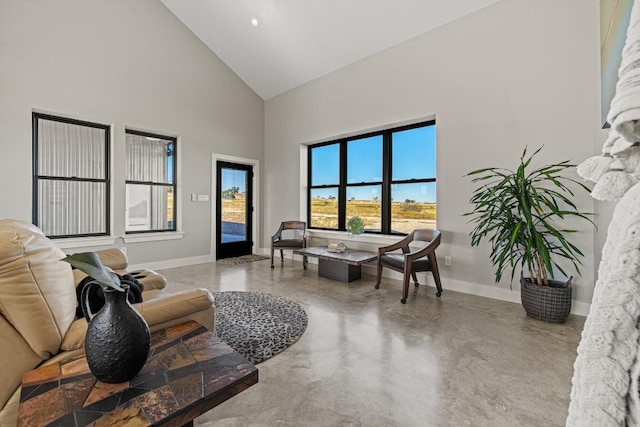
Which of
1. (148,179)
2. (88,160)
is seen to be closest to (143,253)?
(148,179)

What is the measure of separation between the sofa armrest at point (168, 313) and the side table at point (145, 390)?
148 millimetres

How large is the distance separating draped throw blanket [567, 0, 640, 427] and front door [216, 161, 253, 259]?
575 cm

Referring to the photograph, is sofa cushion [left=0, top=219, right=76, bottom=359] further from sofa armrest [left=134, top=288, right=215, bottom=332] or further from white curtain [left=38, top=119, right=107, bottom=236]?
white curtain [left=38, top=119, right=107, bottom=236]

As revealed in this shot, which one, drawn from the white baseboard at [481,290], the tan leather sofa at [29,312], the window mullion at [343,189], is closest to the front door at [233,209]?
the white baseboard at [481,290]

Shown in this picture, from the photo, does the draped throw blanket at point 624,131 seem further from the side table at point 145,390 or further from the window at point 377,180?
the window at point 377,180

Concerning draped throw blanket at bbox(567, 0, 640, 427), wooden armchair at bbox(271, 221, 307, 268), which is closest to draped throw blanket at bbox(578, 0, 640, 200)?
draped throw blanket at bbox(567, 0, 640, 427)

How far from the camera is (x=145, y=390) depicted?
92cm

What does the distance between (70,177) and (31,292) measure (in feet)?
12.7

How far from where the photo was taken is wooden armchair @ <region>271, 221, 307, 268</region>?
16.2 ft

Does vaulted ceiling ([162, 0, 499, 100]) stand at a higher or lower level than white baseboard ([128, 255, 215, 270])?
higher

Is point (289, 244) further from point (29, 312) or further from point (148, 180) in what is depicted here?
point (29, 312)

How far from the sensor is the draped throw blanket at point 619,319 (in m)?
0.37

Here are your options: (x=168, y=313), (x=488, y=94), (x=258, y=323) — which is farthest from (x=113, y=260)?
(x=488, y=94)

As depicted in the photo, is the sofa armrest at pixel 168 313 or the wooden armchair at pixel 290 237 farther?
the wooden armchair at pixel 290 237
